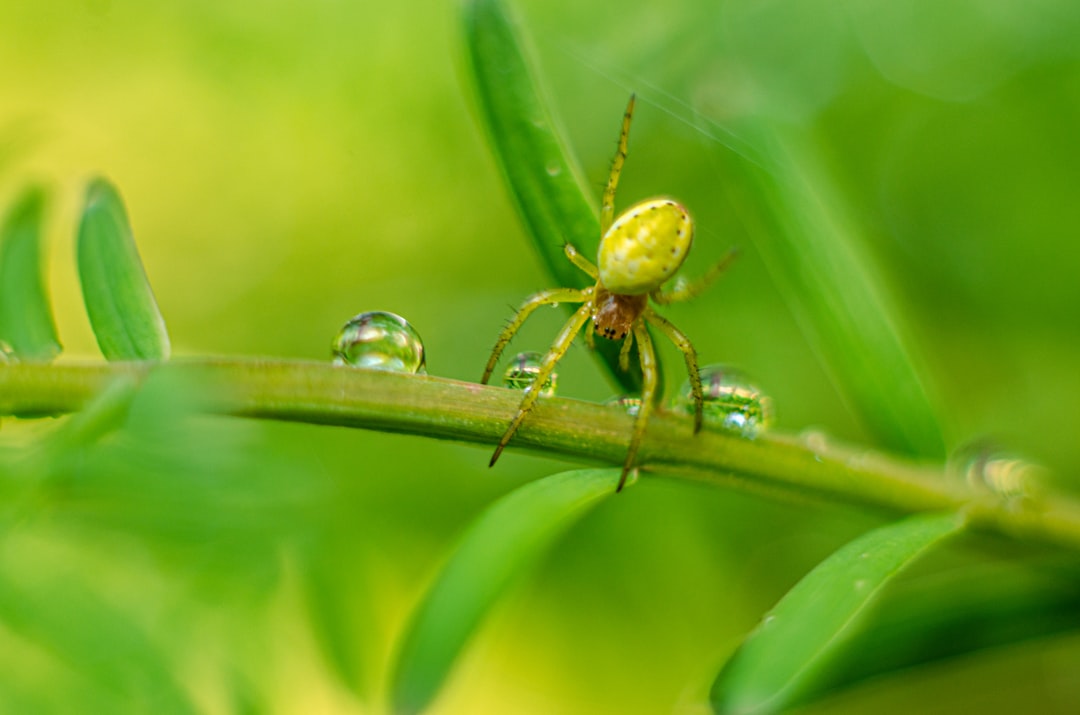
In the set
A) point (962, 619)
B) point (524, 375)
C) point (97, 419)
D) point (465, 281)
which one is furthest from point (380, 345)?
point (465, 281)

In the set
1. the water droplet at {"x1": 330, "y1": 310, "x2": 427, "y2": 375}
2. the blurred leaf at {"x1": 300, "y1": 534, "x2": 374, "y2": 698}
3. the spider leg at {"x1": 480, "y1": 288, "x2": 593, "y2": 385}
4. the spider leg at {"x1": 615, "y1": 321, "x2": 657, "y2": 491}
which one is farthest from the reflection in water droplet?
the blurred leaf at {"x1": 300, "y1": 534, "x2": 374, "y2": 698}

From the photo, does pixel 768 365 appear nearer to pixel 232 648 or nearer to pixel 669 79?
pixel 669 79

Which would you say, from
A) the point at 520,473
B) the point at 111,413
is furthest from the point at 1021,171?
the point at 111,413

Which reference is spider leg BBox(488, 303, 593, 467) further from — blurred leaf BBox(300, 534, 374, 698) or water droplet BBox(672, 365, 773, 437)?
blurred leaf BBox(300, 534, 374, 698)

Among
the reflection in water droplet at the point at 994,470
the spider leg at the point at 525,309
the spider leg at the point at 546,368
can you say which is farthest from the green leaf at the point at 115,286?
the reflection in water droplet at the point at 994,470

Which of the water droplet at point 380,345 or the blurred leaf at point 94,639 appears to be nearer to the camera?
the water droplet at point 380,345

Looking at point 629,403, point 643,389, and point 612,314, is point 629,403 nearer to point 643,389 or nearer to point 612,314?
point 643,389

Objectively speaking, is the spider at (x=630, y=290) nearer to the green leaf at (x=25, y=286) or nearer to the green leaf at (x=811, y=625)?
the green leaf at (x=811, y=625)
